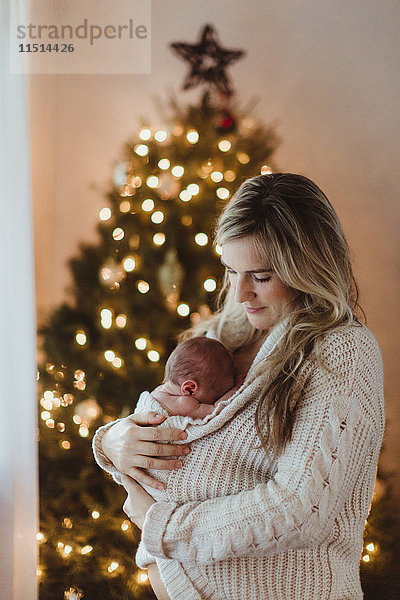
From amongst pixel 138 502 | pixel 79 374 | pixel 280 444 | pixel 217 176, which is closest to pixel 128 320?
pixel 79 374

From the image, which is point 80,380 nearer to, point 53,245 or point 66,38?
point 53,245

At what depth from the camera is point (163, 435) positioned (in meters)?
1.48

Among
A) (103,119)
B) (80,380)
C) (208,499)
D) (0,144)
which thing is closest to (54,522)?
(80,380)

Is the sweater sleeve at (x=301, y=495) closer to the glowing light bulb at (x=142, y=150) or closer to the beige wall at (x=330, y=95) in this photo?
the glowing light bulb at (x=142, y=150)

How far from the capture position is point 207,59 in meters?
2.84

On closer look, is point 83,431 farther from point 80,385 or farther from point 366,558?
point 366,558

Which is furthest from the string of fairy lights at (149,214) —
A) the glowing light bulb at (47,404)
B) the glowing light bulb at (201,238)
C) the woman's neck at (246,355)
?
the woman's neck at (246,355)

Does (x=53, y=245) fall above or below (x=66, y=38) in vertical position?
below

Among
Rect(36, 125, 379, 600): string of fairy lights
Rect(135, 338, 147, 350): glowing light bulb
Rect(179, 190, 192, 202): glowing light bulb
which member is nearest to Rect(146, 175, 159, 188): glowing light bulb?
Rect(36, 125, 379, 600): string of fairy lights

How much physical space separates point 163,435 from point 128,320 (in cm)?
79

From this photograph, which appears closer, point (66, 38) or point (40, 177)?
point (66, 38)

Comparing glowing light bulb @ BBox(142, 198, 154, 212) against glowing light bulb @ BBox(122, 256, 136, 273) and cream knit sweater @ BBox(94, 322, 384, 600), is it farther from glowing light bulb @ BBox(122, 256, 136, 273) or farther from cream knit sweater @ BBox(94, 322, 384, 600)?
cream knit sweater @ BBox(94, 322, 384, 600)

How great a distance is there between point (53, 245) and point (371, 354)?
7.08 ft

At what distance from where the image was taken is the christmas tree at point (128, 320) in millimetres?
2184
